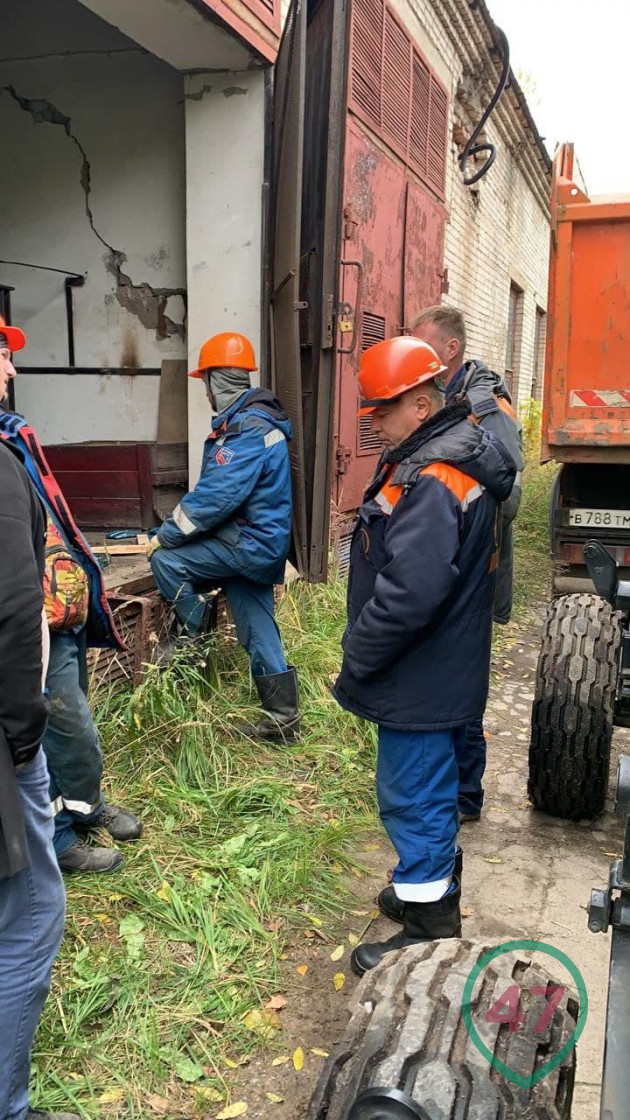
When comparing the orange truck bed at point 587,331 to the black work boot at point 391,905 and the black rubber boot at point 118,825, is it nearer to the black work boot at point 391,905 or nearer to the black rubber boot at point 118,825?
the black work boot at point 391,905

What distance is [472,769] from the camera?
355 centimetres

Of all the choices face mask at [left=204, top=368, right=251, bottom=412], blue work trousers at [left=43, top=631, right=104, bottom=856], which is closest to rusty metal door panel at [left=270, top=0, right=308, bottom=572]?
face mask at [left=204, top=368, right=251, bottom=412]

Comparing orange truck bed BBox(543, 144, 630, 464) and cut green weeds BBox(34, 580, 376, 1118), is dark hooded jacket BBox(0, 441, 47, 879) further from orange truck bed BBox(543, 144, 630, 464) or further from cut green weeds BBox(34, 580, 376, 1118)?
orange truck bed BBox(543, 144, 630, 464)

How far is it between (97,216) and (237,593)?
3430mm

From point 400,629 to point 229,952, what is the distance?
3.73 ft

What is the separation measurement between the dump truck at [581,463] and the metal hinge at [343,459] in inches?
62.8

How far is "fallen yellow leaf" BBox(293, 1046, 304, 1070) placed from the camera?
2.31 metres

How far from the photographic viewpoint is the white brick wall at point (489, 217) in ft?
28.1

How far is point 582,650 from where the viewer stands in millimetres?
3521

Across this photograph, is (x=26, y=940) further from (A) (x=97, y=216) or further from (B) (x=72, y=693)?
(A) (x=97, y=216)

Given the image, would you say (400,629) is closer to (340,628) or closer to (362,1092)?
(362,1092)

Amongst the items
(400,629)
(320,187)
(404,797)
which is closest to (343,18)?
(320,187)

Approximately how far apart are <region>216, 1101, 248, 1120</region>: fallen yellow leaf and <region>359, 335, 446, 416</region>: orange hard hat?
181cm

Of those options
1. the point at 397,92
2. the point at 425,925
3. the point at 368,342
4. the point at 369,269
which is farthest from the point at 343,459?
the point at 425,925
